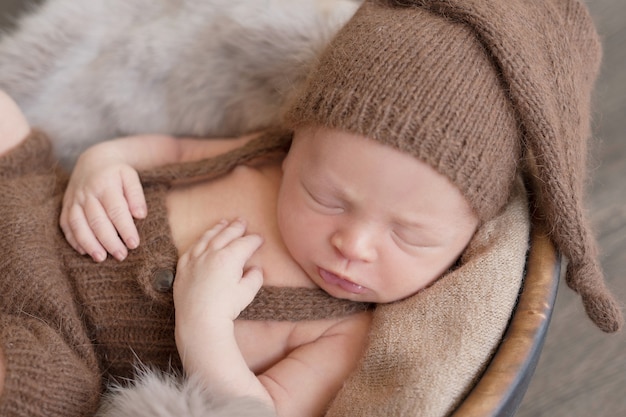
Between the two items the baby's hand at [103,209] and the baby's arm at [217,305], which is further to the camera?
the baby's hand at [103,209]

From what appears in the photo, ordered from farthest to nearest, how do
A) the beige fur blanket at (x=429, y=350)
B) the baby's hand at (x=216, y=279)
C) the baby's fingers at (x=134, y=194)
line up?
1. the baby's fingers at (x=134, y=194)
2. the baby's hand at (x=216, y=279)
3. the beige fur blanket at (x=429, y=350)

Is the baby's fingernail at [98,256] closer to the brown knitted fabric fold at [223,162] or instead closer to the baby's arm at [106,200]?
the baby's arm at [106,200]

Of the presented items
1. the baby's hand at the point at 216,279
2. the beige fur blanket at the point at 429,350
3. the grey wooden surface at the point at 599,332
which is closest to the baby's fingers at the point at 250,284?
the baby's hand at the point at 216,279

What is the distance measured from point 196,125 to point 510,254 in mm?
577

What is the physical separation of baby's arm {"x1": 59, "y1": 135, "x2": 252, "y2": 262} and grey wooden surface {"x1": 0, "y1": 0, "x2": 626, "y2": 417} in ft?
2.47

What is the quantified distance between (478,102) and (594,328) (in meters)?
0.85

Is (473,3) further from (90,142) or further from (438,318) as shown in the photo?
(90,142)

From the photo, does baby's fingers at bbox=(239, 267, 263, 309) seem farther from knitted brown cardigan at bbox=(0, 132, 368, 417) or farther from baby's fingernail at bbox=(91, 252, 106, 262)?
baby's fingernail at bbox=(91, 252, 106, 262)

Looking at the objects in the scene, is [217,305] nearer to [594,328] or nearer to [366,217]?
[366,217]

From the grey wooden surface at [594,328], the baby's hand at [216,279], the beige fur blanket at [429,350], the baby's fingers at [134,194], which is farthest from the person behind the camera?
the grey wooden surface at [594,328]

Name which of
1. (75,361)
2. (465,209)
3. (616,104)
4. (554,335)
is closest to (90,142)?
(75,361)

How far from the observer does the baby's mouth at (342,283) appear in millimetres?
904

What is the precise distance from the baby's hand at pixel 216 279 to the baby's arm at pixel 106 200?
0.34 ft

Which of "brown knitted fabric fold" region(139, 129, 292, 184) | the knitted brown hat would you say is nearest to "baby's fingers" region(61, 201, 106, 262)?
"brown knitted fabric fold" region(139, 129, 292, 184)
